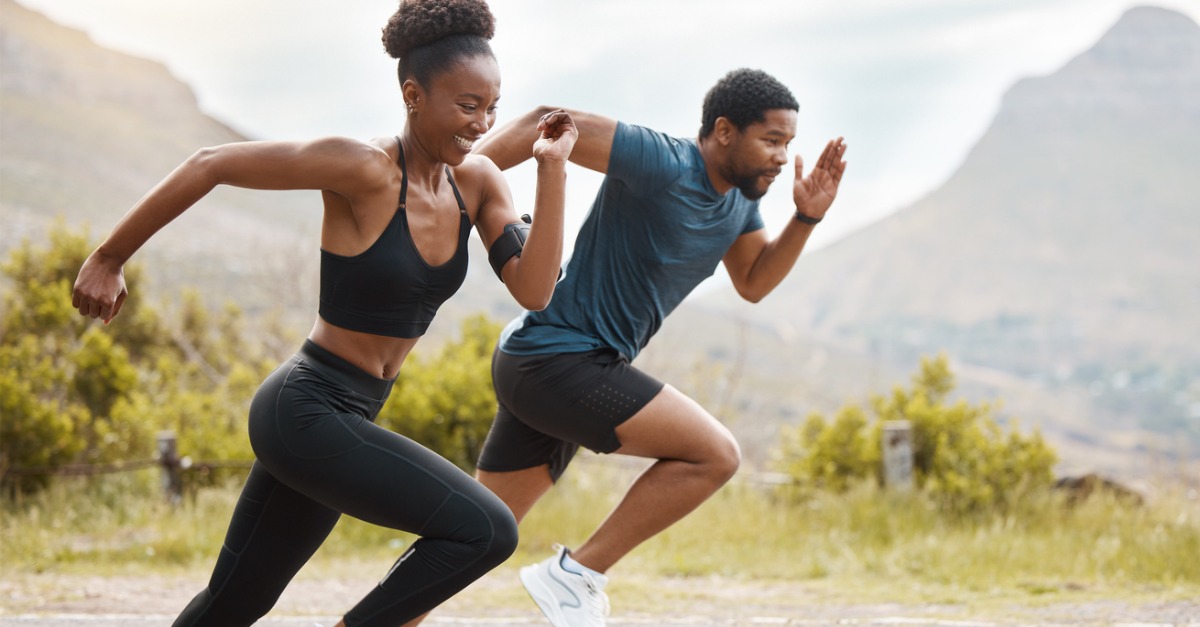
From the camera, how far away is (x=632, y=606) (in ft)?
17.8

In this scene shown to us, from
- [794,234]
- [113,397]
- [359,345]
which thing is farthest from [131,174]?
[359,345]

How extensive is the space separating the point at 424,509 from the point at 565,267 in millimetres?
1243

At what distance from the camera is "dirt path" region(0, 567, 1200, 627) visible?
16.1 ft

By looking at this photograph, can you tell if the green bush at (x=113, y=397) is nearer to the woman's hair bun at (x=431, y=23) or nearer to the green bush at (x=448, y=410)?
the green bush at (x=448, y=410)

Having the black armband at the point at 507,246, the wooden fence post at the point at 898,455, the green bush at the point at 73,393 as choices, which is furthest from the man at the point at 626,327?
the green bush at the point at 73,393

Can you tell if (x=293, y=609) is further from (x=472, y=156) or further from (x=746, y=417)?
(x=746, y=417)

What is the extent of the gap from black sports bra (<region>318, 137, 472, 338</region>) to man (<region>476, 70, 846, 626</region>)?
67 centimetres

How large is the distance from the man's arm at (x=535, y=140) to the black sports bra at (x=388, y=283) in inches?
22.1

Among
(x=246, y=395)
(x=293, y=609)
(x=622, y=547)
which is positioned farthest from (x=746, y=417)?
(x=622, y=547)

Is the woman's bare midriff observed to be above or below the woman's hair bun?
below

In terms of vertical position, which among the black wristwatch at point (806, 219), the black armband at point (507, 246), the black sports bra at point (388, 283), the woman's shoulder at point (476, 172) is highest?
the black wristwatch at point (806, 219)

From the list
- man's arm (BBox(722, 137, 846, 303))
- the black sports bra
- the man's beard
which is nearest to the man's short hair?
the man's beard

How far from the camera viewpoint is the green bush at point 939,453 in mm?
7215

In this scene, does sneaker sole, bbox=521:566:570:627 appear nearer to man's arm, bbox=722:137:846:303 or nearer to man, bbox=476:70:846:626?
man, bbox=476:70:846:626
